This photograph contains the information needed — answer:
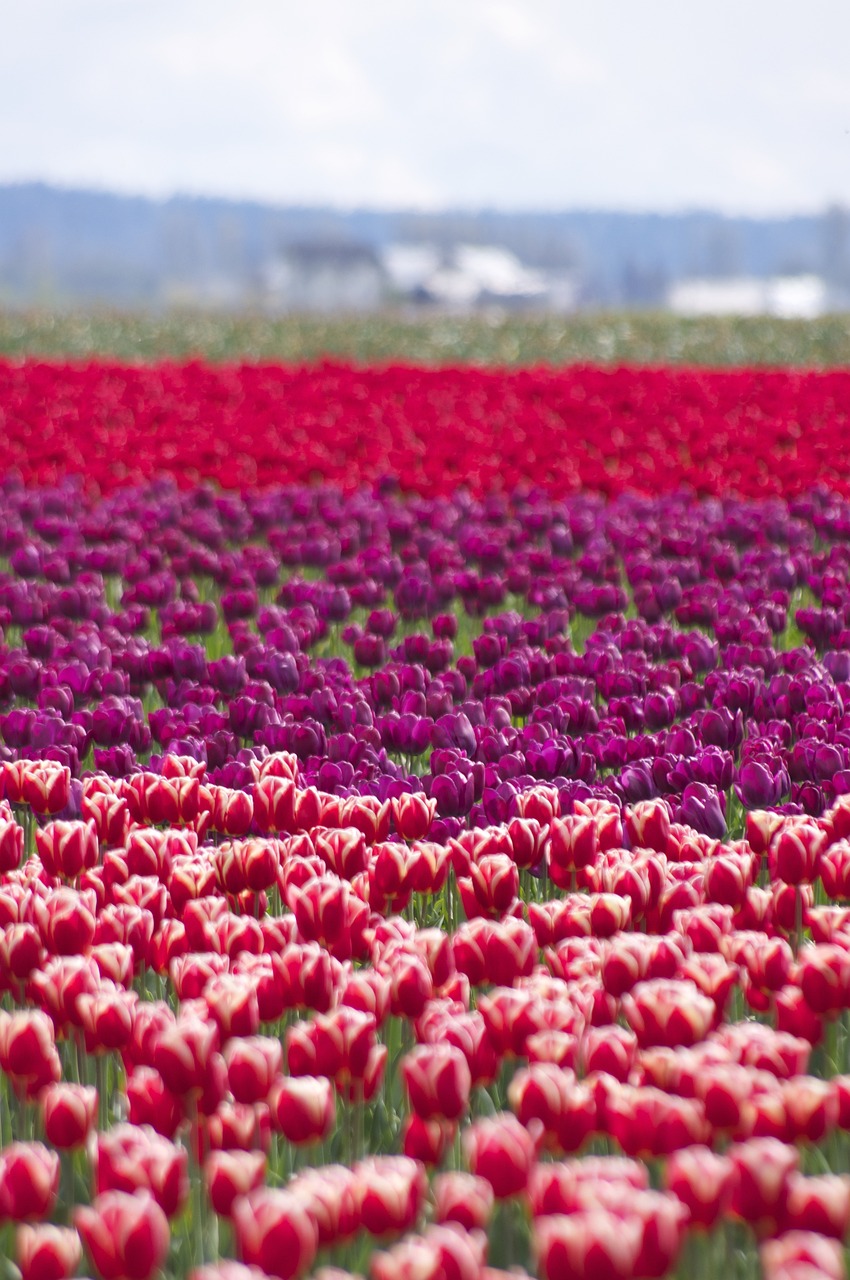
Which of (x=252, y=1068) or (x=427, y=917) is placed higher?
(x=252, y=1068)

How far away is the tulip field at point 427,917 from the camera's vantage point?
209 centimetres

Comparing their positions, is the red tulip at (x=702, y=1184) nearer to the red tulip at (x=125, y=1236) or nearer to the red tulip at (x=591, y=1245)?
the red tulip at (x=591, y=1245)

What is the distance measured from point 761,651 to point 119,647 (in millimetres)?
2339

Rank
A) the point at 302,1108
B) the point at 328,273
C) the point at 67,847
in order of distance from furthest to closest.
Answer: the point at 328,273 → the point at 67,847 → the point at 302,1108

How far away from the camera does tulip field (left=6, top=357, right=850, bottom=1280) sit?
209 cm

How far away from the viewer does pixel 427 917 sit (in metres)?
3.69

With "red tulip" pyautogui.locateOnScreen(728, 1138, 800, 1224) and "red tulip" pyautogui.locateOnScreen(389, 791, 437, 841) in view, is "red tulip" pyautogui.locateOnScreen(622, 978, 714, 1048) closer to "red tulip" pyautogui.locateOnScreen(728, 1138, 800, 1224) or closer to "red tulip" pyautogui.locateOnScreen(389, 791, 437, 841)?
"red tulip" pyautogui.locateOnScreen(728, 1138, 800, 1224)

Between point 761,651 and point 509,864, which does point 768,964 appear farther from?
point 761,651

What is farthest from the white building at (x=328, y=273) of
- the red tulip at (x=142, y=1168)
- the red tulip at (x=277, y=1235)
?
the red tulip at (x=277, y=1235)

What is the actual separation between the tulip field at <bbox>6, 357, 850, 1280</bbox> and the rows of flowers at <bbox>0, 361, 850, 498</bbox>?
2.48 metres

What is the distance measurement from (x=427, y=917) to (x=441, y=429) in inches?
332

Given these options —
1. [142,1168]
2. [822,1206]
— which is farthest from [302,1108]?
[822,1206]

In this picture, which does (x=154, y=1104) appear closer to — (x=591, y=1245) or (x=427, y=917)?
(x=591, y=1245)

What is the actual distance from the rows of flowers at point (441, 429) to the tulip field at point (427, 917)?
97.8 inches
